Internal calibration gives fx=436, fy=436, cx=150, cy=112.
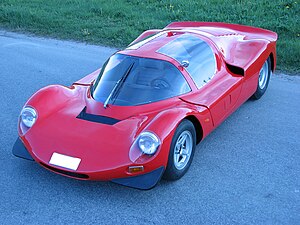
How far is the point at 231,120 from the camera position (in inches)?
204

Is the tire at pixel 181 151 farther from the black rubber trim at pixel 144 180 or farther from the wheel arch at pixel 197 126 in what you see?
the black rubber trim at pixel 144 180

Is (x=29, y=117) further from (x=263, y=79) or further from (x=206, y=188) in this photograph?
(x=263, y=79)

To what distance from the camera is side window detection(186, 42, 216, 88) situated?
4527mm

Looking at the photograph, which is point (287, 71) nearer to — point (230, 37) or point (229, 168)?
point (230, 37)

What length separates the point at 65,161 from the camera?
3.70 metres

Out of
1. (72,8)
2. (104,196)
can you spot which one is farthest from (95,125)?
(72,8)

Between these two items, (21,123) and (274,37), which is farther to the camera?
(274,37)

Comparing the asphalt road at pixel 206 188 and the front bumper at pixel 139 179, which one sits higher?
the front bumper at pixel 139 179

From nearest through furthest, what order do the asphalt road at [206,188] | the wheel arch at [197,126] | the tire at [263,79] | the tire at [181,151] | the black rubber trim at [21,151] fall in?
the asphalt road at [206,188], the tire at [181,151], the black rubber trim at [21,151], the wheel arch at [197,126], the tire at [263,79]

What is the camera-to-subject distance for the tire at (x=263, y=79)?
18.6 feet

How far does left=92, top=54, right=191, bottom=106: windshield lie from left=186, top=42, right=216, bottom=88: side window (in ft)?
0.64

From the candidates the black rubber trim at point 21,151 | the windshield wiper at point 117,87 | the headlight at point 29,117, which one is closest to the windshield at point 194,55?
the windshield wiper at point 117,87

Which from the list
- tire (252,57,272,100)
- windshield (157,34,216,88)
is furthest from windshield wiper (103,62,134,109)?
tire (252,57,272,100)

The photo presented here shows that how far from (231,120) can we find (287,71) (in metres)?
2.03
